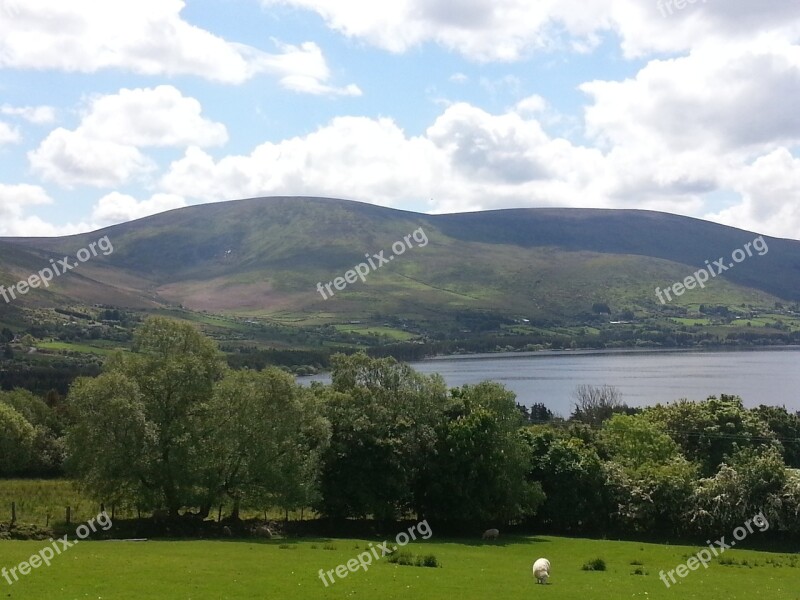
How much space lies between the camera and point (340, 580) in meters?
27.1

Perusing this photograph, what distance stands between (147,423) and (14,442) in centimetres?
3763

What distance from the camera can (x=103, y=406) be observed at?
40.8 meters

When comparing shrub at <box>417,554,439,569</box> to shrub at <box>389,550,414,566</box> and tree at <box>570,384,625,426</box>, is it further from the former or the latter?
tree at <box>570,384,625,426</box>

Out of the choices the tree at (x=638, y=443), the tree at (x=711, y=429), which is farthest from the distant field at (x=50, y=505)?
the tree at (x=711, y=429)

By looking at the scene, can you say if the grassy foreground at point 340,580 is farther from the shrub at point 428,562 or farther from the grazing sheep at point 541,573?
the shrub at point 428,562

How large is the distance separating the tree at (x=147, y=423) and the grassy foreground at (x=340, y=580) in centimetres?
575

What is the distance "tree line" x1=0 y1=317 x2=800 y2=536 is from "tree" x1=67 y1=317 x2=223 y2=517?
0.08 metres

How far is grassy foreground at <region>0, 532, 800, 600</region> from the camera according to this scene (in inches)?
952

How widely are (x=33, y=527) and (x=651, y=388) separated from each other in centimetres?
14857

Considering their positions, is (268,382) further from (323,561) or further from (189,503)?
(323,561)

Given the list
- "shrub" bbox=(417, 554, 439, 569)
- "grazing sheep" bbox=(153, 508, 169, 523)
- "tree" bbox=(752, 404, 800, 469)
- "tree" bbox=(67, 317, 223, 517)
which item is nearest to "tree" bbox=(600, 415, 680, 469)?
"tree" bbox=(752, 404, 800, 469)

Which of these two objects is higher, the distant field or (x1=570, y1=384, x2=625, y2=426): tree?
the distant field

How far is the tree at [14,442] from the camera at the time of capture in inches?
2741

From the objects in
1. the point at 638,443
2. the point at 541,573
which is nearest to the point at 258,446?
the point at 541,573
